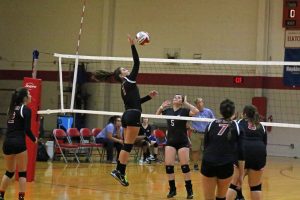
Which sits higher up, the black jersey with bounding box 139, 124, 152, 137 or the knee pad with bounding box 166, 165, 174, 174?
the black jersey with bounding box 139, 124, 152, 137

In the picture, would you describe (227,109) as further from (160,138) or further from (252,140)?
(160,138)

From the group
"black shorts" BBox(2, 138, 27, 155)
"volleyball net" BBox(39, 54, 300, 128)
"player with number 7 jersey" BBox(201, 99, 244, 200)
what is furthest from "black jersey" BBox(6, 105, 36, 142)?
"volleyball net" BBox(39, 54, 300, 128)

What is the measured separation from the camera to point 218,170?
6859 millimetres

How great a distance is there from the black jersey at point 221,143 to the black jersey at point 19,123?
9.60 feet

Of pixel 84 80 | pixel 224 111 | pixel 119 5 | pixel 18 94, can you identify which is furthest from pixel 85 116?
pixel 224 111

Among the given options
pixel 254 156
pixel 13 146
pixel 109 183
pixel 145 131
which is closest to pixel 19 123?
pixel 13 146

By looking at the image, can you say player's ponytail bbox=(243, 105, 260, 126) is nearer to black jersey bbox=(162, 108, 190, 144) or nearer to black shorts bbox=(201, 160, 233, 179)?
black shorts bbox=(201, 160, 233, 179)

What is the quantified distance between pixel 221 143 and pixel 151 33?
1575cm

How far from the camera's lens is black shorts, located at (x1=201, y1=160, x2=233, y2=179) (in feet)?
22.5

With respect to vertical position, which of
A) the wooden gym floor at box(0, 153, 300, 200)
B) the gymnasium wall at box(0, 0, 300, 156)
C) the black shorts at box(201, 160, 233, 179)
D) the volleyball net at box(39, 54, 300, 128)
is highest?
the gymnasium wall at box(0, 0, 300, 156)

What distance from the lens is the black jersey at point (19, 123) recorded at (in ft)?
28.5

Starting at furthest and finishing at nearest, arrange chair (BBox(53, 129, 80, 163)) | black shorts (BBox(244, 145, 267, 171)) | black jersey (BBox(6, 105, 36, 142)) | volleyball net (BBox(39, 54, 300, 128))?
volleyball net (BBox(39, 54, 300, 128)) → chair (BBox(53, 129, 80, 163)) → black jersey (BBox(6, 105, 36, 142)) → black shorts (BBox(244, 145, 267, 171))

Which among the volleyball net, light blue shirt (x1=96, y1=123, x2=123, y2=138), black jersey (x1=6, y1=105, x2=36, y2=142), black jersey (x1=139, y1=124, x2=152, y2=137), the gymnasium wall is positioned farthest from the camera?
the gymnasium wall

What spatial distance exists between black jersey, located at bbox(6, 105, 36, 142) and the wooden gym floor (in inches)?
59.5
